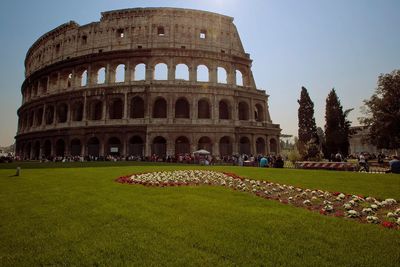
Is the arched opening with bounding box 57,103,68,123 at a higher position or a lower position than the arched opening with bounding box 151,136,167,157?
higher

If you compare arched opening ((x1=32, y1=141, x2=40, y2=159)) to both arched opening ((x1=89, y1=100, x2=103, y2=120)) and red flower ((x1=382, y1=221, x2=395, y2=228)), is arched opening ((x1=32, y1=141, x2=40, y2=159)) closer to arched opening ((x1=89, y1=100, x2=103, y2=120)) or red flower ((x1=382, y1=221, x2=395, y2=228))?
arched opening ((x1=89, y1=100, x2=103, y2=120))

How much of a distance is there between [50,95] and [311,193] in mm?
46300

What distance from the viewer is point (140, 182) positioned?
1284cm

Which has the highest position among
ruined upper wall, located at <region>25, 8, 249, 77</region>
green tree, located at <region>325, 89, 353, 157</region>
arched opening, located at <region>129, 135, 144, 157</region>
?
ruined upper wall, located at <region>25, 8, 249, 77</region>


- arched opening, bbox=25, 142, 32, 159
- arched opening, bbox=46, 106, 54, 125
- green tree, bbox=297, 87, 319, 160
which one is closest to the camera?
arched opening, bbox=46, 106, 54, 125

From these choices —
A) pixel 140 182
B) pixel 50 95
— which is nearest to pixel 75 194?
pixel 140 182

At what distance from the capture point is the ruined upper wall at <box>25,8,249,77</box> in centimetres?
4269

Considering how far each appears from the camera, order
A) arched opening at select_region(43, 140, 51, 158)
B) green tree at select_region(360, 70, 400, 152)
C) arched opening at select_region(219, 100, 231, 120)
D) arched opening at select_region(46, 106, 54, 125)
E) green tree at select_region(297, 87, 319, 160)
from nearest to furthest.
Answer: green tree at select_region(360, 70, 400, 152) → arched opening at select_region(219, 100, 231, 120) → arched opening at select_region(43, 140, 51, 158) → arched opening at select_region(46, 106, 54, 125) → green tree at select_region(297, 87, 319, 160)

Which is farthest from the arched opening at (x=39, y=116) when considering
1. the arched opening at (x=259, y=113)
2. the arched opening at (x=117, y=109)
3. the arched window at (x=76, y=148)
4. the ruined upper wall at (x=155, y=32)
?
the arched opening at (x=259, y=113)

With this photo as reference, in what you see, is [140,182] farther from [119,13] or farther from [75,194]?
[119,13]

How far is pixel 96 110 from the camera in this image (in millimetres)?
43469

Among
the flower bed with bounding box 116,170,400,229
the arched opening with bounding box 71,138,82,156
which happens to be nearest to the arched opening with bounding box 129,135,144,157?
the arched opening with bounding box 71,138,82,156

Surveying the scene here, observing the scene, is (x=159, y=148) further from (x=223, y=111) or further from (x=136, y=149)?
(x=223, y=111)

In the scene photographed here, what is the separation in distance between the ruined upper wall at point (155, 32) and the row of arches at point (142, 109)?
28.6 ft
